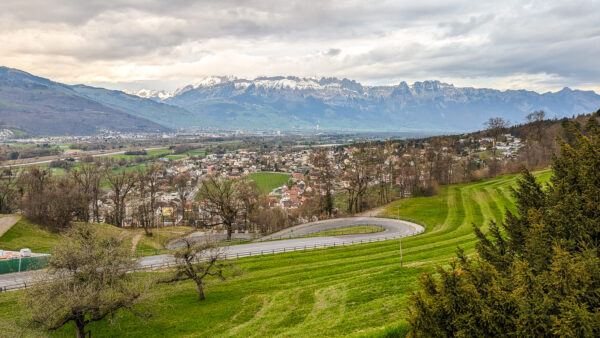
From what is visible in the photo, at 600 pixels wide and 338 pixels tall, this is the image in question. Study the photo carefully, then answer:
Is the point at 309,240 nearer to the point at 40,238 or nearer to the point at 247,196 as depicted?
the point at 247,196

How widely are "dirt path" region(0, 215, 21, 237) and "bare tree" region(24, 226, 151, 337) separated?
25596 mm

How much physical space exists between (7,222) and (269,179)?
82636 mm

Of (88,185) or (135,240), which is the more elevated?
(88,185)

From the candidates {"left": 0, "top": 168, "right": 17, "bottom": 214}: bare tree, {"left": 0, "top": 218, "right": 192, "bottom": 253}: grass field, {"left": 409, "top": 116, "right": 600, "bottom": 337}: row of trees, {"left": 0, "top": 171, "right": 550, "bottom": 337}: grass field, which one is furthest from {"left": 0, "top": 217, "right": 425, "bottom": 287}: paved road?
{"left": 0, "top": 168, "right": 17, "bottom": 214}: bare tree

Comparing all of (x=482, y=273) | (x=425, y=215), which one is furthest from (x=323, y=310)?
(x=425, y=215)

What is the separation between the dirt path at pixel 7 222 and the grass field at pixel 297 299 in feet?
67.8

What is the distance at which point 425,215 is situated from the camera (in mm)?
53719

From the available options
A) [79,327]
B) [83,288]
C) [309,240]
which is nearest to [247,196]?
[309,240]

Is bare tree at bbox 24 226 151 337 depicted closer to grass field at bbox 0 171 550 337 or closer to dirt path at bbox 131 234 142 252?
grass field at bbox 0 171 550 337

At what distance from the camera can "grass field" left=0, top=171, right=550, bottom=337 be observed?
17.2m

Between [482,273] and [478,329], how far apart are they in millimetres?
1571

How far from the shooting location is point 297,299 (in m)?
21.6

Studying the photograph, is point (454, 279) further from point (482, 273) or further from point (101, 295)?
point (101, 295)

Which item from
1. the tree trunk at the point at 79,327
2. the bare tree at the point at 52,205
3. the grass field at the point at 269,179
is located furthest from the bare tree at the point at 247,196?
the grass field at the point at 269,179
